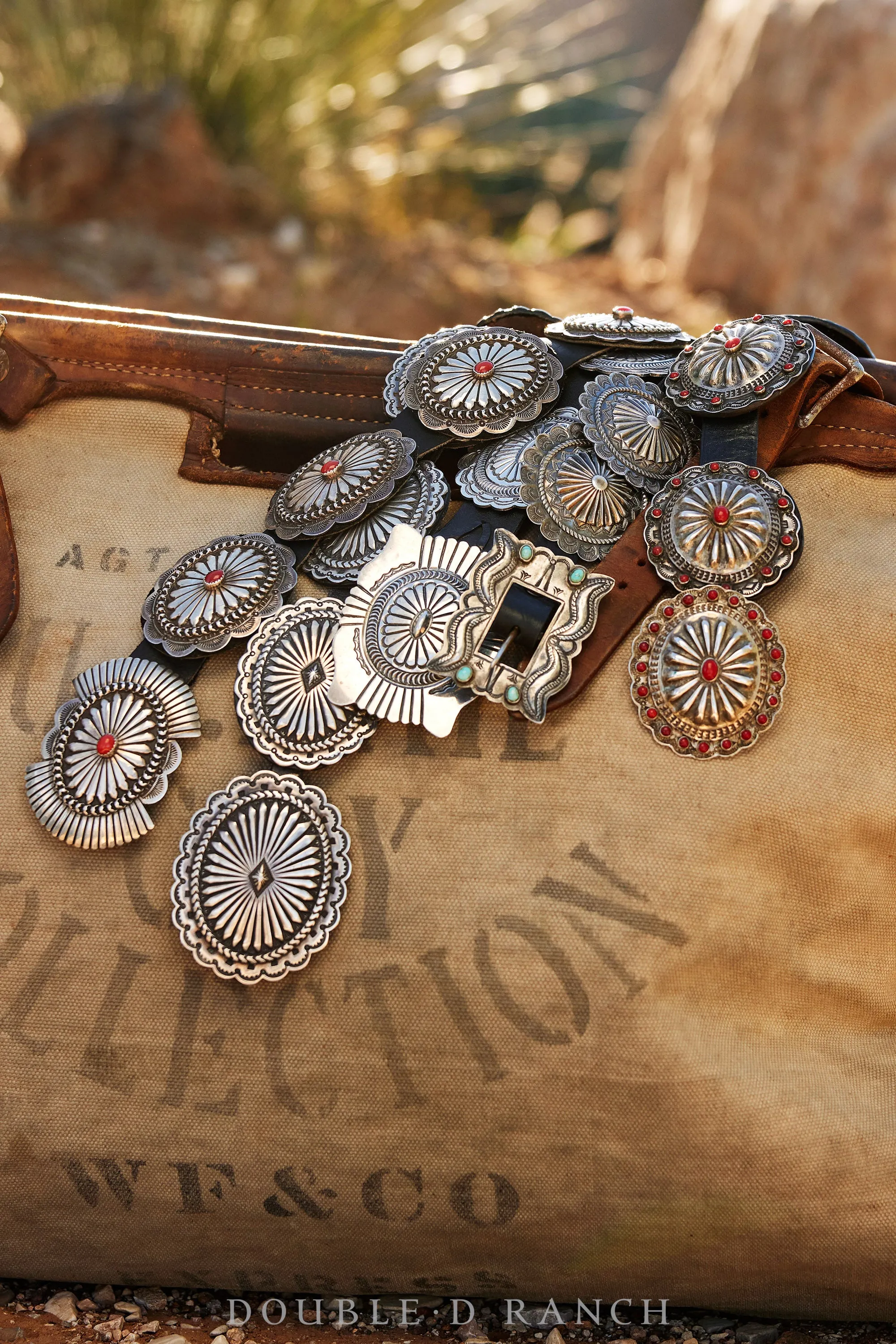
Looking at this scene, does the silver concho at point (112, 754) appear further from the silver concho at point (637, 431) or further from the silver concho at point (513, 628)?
the silver concho at point (637, 431)

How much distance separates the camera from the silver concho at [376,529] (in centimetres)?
133

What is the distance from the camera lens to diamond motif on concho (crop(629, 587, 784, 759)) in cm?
120

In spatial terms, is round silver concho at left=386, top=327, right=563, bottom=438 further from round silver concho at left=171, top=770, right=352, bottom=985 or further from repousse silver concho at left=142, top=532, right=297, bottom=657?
round silver concho at left=171, top=770, right=352, bottom=985

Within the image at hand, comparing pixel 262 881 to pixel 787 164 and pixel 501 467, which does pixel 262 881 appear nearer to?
pixel 501 467

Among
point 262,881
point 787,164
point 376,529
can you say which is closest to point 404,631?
point 376,529

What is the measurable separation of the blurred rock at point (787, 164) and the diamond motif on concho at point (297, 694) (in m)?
3.56

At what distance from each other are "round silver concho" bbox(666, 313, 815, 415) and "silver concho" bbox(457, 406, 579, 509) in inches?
5.5

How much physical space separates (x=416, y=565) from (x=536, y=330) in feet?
1.55

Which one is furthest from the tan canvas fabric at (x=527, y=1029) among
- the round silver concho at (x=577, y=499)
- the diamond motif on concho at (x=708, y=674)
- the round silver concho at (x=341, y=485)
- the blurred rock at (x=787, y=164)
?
the blurred rock at (x=787, y=164)

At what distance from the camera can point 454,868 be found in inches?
47.8

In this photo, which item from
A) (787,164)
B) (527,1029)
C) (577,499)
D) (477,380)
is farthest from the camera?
(787,164)

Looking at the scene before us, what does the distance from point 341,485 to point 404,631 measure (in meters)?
0.23

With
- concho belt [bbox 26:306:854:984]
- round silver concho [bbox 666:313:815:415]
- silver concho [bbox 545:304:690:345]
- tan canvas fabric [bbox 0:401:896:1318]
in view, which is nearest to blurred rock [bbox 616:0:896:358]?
silver concho [bbox 545:304:690:345]

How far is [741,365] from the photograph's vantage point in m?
1.33
